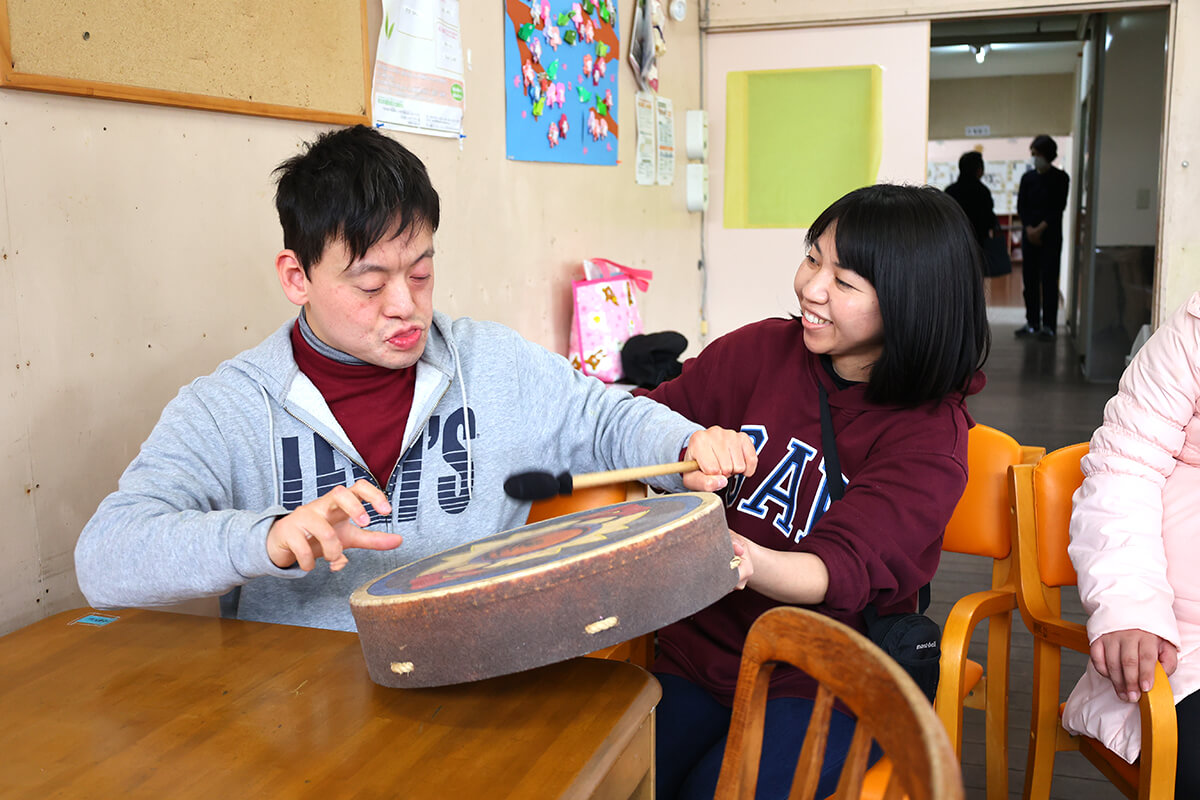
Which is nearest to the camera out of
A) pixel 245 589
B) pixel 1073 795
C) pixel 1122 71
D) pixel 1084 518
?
pixel 245 589

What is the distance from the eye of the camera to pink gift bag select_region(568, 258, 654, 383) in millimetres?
3232

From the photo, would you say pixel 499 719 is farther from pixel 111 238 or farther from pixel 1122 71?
pixel 1122 71

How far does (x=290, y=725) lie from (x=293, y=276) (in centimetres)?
66

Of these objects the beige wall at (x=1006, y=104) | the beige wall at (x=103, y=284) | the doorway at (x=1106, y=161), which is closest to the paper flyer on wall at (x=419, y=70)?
the beige wall at (x=103, y=284)

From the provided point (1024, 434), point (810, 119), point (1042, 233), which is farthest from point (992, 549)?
point (1042, 233)

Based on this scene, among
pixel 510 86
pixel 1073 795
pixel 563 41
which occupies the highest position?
pixel 563 41

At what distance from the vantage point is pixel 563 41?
10.5 ft

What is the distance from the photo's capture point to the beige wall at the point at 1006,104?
13.9 m

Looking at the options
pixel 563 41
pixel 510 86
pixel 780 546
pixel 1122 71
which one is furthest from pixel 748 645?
pixel 1122 71

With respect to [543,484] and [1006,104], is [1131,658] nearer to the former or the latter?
[543,484]

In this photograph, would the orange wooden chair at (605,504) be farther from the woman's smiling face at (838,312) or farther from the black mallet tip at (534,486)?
the woman's smiling face at (838,312)

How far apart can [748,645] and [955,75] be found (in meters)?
14.9

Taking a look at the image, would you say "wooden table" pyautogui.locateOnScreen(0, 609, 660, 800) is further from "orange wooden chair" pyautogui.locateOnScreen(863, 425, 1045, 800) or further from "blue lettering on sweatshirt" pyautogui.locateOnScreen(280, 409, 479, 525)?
"orange wooden chair" pyautogui.locateOnScreen(863, 425, 1045, 800)

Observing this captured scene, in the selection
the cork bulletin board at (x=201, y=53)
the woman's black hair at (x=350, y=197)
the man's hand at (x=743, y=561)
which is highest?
the cork bulletin board at (x=201, y=53)
